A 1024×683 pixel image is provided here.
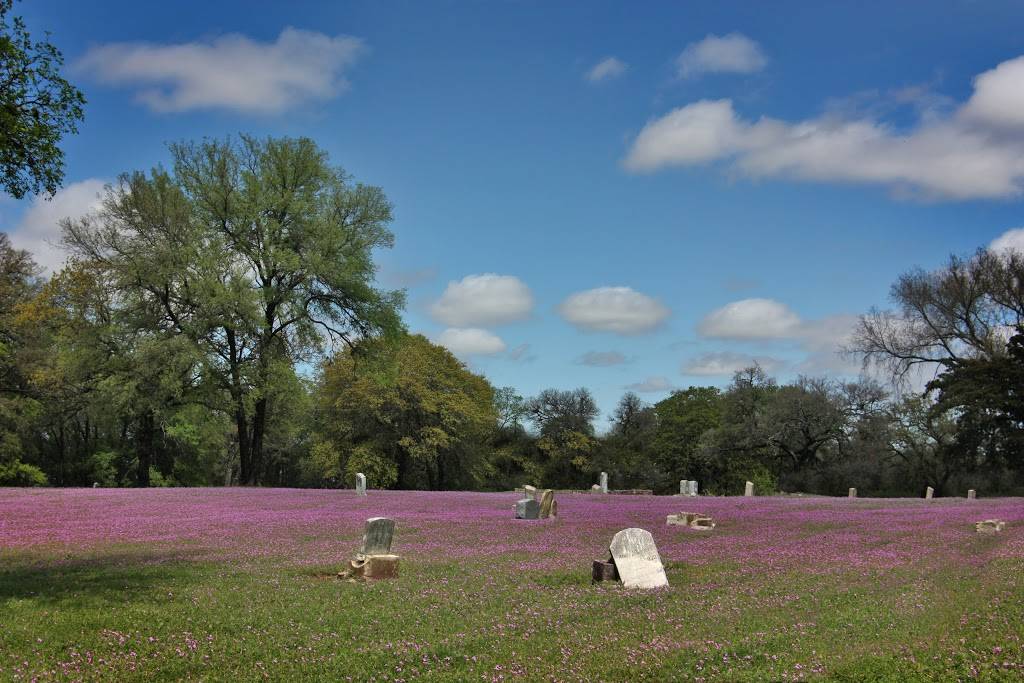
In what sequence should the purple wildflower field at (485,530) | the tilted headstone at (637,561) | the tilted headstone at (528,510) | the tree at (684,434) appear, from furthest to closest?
1. the tree at (684,434)
2. the tilted headstone at (528,510)
3. the purple wildflower field at (485,530)
4. the tilted headstone at (637,561)

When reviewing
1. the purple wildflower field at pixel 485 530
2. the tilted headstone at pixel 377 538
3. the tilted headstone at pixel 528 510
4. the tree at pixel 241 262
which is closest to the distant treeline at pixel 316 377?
the tree at pixel 241 262

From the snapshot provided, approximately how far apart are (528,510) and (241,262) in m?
30.1

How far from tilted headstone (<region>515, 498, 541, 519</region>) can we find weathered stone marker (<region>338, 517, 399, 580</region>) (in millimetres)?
12923

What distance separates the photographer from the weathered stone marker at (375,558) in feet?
53.3

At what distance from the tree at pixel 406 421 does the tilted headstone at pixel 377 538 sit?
5639cm

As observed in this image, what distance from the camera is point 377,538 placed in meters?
17.3

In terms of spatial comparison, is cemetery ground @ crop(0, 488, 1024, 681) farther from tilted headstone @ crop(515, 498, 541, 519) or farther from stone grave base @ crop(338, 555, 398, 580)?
tilted headstone @ crop(515, 498, 541, 519)

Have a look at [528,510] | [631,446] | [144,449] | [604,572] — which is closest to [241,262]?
[144,449]

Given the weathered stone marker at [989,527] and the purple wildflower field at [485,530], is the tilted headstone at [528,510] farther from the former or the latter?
the weathered stone marker at [989,527]

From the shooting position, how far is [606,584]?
15555mm

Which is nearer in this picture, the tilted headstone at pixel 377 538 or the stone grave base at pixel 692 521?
the tilted headstone at pixel 377 538

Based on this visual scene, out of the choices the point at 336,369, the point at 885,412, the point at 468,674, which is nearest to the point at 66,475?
the point at 336,369

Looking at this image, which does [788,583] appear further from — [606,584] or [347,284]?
[347,284]

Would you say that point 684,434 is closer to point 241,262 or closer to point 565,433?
point 565,433
